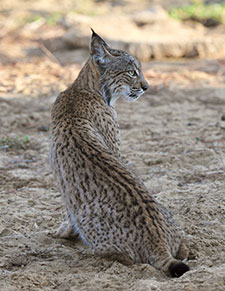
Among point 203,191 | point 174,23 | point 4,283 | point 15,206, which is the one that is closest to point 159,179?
point 203,191

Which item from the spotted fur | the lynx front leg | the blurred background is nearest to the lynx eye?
the spotted fur

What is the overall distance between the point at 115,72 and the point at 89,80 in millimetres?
267

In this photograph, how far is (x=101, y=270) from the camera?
3768mm

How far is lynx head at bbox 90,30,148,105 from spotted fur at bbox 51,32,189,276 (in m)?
0.38

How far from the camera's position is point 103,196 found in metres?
3.84

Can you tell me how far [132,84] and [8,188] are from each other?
168cm

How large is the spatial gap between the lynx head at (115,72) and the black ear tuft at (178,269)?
6.72 feet

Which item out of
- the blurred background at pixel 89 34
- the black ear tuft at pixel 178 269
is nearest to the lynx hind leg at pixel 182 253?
the black ear tuft at pixel 178 269

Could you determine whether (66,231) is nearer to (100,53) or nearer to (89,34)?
(100,53)

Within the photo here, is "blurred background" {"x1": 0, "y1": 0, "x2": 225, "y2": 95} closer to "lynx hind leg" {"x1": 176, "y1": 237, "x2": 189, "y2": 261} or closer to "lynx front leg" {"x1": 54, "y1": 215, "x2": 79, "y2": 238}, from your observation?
"lynx front leg" {"x1": 54, "y1": 215, "x2": 79, "y2": 238}

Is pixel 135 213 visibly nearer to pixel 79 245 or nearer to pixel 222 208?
pixel 79 245

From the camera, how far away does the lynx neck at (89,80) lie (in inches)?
201

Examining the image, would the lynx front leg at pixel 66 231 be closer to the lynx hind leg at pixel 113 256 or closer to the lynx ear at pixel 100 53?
the lynx hind leg at pixel 113 256

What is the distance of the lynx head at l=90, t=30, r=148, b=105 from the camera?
5145 mm
